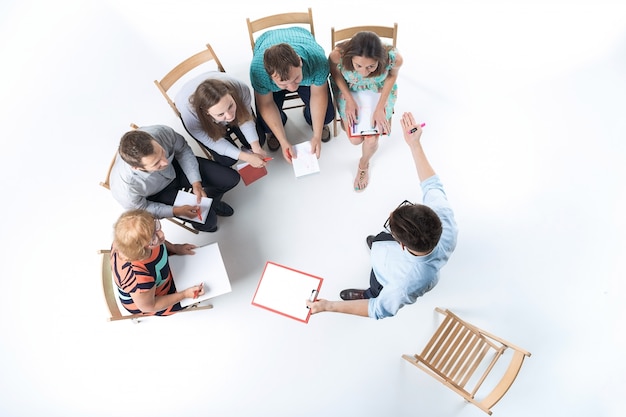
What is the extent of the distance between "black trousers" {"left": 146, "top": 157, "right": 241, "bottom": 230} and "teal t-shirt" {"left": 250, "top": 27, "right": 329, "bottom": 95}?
0.61 meters

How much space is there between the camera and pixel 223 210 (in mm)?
2740

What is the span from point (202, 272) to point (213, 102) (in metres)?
1.03

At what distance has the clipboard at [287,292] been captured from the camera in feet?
6.92

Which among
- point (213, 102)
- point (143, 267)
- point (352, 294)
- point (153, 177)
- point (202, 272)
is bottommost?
point (352, 294)

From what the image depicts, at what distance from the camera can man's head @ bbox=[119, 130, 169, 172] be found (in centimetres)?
187

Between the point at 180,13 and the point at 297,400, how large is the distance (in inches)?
135

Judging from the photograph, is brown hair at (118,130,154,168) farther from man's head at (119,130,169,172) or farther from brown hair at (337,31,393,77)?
brown hair at (337,31,393,77)

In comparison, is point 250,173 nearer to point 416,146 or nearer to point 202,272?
point 202,272

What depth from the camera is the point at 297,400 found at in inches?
97.1

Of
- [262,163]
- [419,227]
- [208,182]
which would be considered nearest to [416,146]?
[419,227]

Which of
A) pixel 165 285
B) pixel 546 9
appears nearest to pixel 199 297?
pixel 165 285

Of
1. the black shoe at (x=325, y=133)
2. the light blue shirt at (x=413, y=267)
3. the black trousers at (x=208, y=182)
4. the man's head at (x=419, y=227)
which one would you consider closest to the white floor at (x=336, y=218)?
the black shoe at (x=325, y=133)

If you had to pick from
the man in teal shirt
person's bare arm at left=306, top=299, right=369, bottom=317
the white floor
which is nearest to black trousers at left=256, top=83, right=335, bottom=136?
the man in teal shirt

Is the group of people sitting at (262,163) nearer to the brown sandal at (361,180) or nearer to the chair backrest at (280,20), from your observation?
the brown sandal at (361,180)
